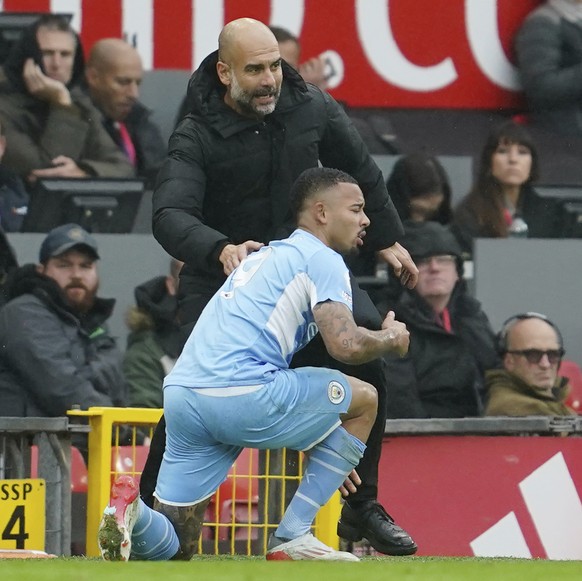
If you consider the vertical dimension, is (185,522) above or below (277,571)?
below

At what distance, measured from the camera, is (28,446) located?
22.1 feet

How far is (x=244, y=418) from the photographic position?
18.4 feet

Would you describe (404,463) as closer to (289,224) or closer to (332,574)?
(289,224)

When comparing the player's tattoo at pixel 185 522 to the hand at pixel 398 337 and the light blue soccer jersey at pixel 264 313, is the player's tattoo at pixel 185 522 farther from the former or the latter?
the hand at pixel 398 337

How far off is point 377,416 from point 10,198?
346 cm

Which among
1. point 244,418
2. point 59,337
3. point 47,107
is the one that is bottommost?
point 59,337

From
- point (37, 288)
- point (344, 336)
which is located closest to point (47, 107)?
point (37, 288)

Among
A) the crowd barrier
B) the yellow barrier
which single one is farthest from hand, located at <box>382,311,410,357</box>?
the crowd barrier

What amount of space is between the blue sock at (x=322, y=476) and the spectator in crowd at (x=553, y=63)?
4756 millimetres

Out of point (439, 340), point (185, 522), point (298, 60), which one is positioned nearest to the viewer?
point (185, 522)

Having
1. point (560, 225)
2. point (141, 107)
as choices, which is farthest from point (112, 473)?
point (560, 225)

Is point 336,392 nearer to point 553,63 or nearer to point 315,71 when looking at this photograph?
point 315,71

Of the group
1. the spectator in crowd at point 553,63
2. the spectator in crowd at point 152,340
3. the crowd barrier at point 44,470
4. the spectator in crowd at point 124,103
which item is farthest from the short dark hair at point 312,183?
the spectator in crowd at point 553,63

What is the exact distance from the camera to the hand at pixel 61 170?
9062 mm
